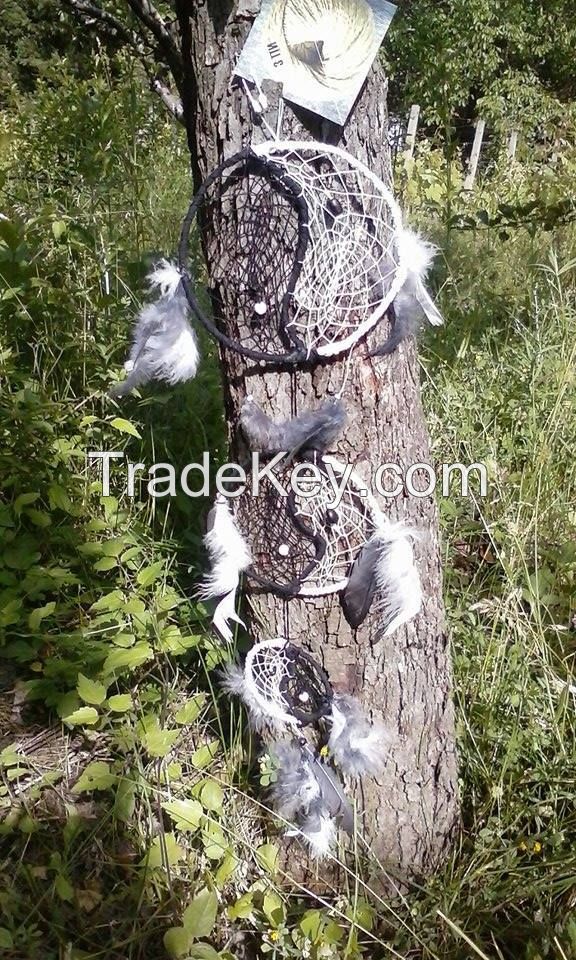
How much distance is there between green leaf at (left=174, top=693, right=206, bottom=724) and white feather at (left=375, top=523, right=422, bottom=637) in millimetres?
439

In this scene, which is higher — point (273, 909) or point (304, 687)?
point (304, 687)

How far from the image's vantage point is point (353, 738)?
110cm

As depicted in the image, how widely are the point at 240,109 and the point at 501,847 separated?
3.71 ft

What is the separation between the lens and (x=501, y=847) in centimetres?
112

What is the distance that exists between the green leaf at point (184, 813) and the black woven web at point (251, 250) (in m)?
0.72

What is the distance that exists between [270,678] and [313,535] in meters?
0.27

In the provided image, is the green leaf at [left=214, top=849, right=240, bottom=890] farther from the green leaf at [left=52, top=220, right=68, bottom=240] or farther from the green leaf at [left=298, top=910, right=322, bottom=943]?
the green leaf at [left=52, top=220, right=68, bottom=240]

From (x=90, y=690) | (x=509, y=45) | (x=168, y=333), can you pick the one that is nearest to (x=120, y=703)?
(x=90, y=690)

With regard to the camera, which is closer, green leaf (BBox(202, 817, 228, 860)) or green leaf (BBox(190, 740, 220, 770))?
green leaf (BBox(202, 817, 228, 860))

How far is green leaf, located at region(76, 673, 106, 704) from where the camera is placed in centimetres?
118

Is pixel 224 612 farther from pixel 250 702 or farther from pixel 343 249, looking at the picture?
pixel 343 249

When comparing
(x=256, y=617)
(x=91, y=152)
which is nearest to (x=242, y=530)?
(x=256, y=617)

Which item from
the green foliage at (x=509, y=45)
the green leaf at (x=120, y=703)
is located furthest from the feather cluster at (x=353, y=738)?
the green foliage at (x=509, y=45)

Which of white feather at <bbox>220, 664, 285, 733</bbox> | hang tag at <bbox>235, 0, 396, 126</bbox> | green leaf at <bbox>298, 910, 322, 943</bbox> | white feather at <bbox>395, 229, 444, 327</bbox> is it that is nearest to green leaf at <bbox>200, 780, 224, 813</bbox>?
white feather at <bbox>220, 664, 285, 733</bbox>
